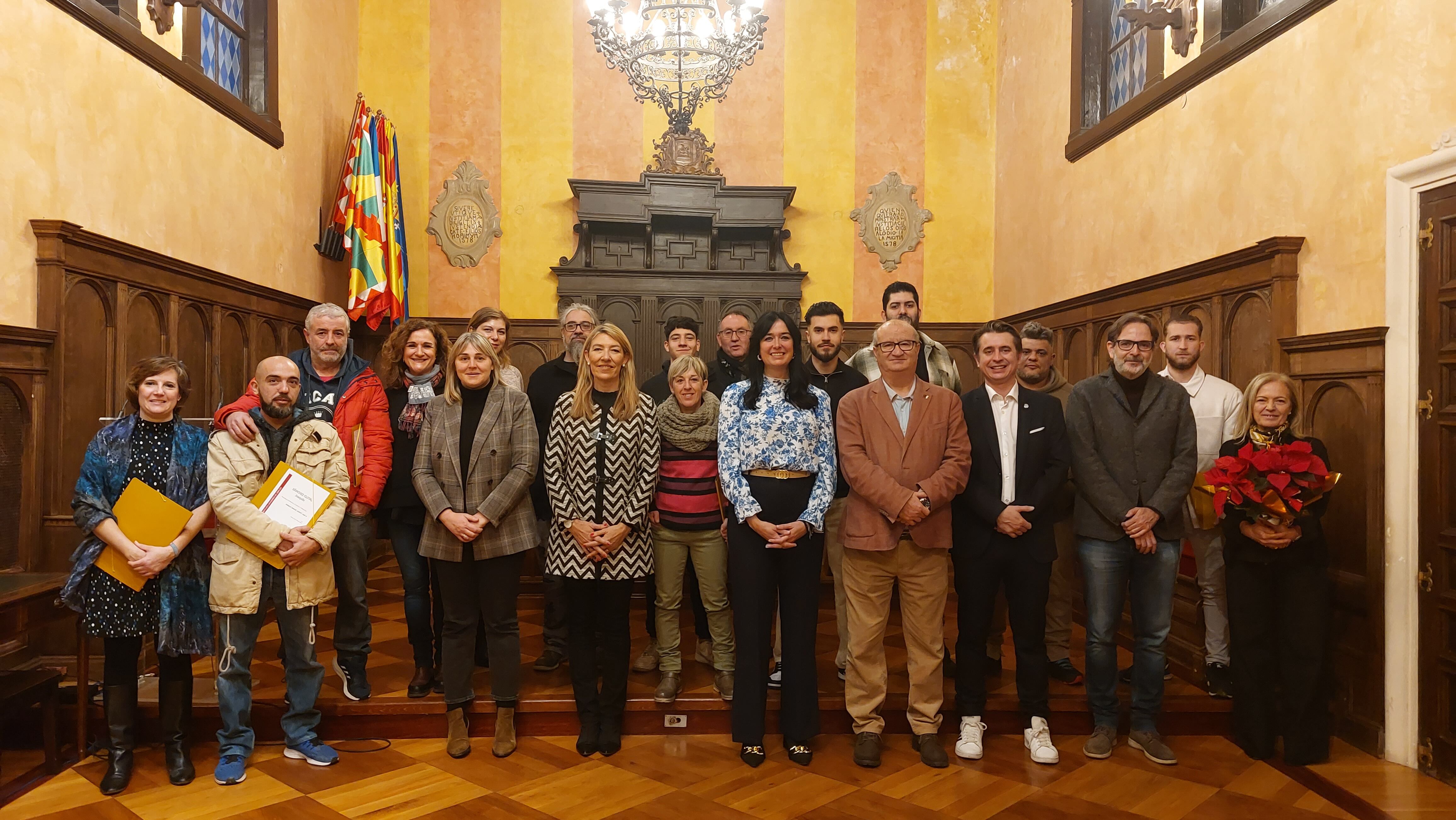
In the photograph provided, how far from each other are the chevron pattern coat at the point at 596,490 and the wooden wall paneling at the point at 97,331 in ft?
7.05

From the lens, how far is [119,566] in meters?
2.81

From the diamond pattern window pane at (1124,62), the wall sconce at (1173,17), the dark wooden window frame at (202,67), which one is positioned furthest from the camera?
the diamond pattern window pane at (1124,62)

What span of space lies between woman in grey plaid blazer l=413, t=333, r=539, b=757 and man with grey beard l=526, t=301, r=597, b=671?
389mm

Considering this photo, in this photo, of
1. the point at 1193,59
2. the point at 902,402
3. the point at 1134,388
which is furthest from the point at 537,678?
the point at 1193,59

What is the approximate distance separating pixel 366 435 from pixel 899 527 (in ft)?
6.86

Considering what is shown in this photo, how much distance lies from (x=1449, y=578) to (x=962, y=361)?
160 inches

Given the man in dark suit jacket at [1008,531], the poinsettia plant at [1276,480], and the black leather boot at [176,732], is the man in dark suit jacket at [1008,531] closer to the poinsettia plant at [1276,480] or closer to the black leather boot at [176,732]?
the poinsettia plant at [1276,480]

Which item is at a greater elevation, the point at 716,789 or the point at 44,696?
the point at 44,696

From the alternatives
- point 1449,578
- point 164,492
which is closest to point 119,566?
point 164,492

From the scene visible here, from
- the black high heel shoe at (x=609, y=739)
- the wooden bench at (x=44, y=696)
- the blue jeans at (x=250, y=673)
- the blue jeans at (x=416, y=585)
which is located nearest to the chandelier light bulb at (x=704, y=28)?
the blue jeans at (x=416, y=585)

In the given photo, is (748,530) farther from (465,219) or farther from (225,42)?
(465,219)

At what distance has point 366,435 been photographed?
3.29 metres

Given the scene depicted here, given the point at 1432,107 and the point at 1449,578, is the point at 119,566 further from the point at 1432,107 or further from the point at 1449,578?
the point at 1432,107

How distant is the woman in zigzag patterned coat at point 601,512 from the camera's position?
305 centimetres
